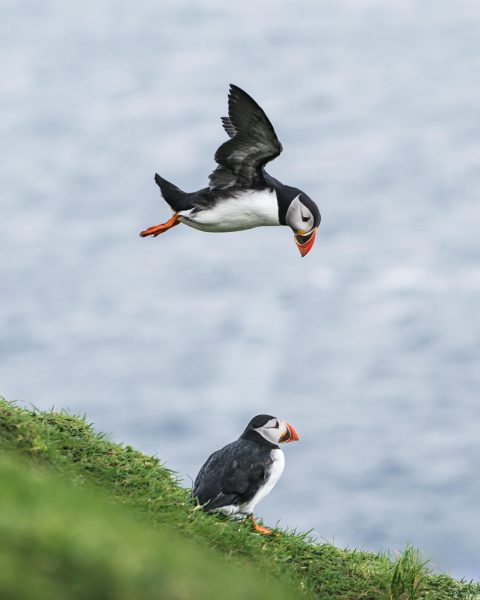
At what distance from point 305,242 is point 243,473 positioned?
3853 mm

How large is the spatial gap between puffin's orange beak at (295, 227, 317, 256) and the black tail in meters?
1.29

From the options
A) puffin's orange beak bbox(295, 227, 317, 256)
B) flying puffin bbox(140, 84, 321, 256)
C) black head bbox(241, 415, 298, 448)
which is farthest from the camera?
puffin's orange beak bbox(295, 227, 317, 256)

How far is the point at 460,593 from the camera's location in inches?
396

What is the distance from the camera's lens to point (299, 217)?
455 inches

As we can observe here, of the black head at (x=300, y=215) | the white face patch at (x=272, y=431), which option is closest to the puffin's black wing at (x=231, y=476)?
the white face patch at (x=272, y=431)

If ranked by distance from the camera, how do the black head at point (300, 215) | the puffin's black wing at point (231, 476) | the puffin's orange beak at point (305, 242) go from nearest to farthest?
the puffin's black wing at point (231, 476)
the black head at point (300, 215)
the puffin's orange beak at point (305, 242)

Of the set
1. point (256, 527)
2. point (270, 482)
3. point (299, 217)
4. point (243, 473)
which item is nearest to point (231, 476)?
point (243, 473)

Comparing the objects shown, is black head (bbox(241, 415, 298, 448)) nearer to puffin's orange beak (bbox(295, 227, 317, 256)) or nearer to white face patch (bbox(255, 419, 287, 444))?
white face patch (bbox(255, 419, 287, 444))

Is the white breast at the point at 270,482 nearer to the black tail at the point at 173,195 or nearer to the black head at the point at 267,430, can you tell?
the black head at the point at 267,430

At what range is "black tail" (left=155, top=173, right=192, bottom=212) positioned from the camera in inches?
449

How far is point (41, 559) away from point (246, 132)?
278 inches

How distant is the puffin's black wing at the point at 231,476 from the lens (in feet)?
27.7

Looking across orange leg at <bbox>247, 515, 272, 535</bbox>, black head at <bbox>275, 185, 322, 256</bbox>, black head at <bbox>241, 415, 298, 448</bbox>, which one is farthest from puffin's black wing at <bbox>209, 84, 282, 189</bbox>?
orange leg at <bbox>247, 515, 272, 535</bbox>

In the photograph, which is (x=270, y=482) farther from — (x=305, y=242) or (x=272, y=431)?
(x=305, y=242)
